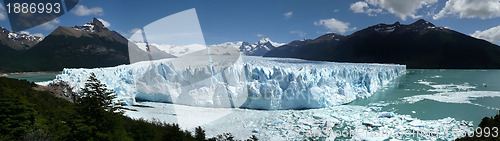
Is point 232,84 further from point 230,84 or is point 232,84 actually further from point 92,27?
point 92,27

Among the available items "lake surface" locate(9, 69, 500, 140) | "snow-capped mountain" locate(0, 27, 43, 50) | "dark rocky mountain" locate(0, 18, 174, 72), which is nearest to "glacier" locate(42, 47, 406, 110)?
"lake surface" locate(9, 69, 500, 140)

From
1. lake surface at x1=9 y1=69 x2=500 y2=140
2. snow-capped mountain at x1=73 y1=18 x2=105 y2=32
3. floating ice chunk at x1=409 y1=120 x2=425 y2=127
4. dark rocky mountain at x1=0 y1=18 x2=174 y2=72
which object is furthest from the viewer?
snow-capped mountain at x1=73 y1=18 x2=105 y2=32

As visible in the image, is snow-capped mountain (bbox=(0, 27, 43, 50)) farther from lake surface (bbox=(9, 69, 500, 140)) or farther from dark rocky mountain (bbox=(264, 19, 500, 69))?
lake surface (bbox=(9, 69, 500, 140))

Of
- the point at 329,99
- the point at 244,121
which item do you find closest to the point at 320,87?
the point at 329,99

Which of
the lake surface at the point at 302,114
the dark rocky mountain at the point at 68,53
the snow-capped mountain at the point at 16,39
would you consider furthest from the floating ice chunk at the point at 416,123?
the snow-capped mountain at the point at 16,39

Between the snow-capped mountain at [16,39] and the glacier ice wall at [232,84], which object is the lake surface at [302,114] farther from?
the snow-capped mountain at [16,39]
